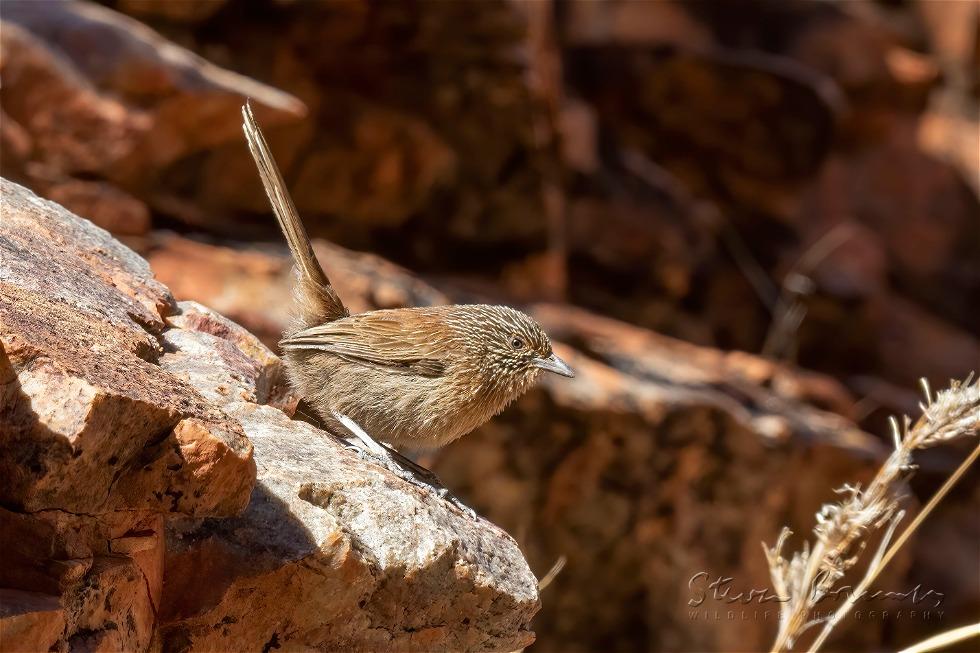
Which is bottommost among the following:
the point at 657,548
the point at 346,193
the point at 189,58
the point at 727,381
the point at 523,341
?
the point at 657,548

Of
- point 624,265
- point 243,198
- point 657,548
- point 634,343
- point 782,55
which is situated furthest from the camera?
point 782,55

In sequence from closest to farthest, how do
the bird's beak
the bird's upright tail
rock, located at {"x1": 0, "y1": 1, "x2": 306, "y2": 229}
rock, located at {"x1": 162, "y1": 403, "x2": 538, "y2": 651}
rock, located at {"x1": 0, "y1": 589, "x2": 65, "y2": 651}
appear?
rock, located at {"x1": 0, "y1": 589, "x2": 65, "y2": 651}
rock, located at {"x1": 162, "y1": 403, "x2": 538, "y2": 651}
the bird's upright tail
the bird's beak
rock, located at {"x1": 0, "y1": 1, "x2": 306, "y2": 229}

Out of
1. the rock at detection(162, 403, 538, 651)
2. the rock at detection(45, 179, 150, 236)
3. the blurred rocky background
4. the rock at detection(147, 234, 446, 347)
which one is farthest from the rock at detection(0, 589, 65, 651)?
the rock at detection(45, 179, 150, 236)

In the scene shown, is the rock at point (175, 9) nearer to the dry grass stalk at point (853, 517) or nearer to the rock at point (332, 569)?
the rock at point (332, 569)

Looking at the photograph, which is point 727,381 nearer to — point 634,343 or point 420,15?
point 634,343

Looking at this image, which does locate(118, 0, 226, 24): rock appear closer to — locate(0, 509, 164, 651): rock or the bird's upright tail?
the bird's upright tail

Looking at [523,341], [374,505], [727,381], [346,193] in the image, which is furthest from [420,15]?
[374,505]

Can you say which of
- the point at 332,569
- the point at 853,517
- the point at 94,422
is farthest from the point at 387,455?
the point at 94,422
